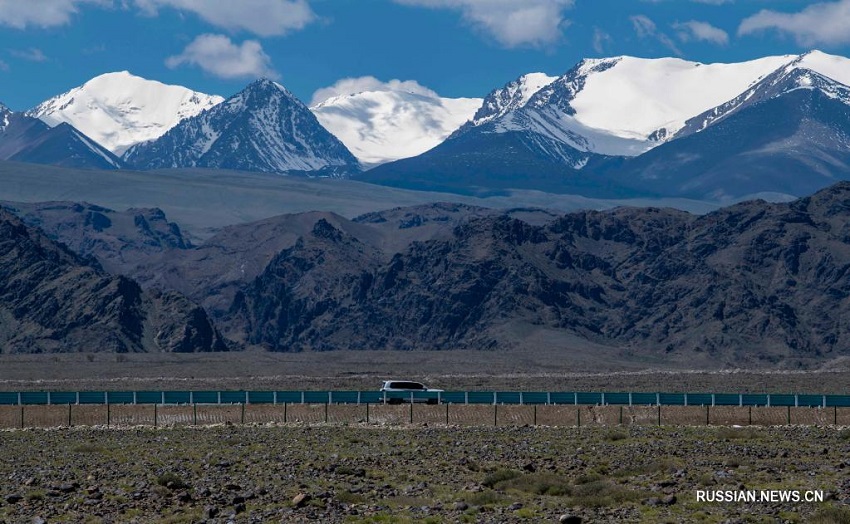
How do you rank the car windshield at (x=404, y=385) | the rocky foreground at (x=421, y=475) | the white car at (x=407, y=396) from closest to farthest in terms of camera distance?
the rocky foreground at (x=421, y=475) < the white car at (x=407, y=396) < the car windshield at (x=404, y=385)

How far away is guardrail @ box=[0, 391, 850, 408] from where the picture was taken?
90.2 meters

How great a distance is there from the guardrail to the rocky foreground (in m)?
16.8

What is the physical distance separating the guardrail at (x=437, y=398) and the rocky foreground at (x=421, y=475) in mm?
16817

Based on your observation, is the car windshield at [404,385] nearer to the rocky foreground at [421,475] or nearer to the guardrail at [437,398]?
the guardrail at [437,398]

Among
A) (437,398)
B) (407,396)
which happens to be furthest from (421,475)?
(407,396)

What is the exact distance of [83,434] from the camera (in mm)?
73625

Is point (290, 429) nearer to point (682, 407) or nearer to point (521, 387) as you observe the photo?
point (682, 407)

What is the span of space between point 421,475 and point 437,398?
3589 cm

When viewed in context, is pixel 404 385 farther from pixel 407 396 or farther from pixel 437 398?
pixel 437 398

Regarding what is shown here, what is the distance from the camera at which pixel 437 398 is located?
89938mm

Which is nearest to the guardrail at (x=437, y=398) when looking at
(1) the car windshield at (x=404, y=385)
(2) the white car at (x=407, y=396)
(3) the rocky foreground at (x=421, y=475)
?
(2) the white car at (x=407, y=396)

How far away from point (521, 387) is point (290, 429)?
76.4 m

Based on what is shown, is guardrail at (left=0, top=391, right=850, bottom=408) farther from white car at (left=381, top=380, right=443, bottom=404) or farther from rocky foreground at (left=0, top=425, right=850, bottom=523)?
rocky foreground at (left=0, top=425, right=850, bottom=523)

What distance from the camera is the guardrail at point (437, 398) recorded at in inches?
3551
